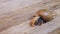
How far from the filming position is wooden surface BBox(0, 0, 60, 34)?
4.48 ft

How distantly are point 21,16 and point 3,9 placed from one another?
0.21 metres

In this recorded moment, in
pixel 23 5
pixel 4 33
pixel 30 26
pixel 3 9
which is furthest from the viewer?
pixel 23 5

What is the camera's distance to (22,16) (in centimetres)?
150

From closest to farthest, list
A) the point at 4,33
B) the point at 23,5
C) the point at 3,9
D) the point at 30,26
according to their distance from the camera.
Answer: the point at 4,33
the point at 30,26
the point at 3,9
the point at 23,5

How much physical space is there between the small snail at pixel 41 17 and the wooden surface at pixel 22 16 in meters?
0.04

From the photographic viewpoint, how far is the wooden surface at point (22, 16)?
4.48 feet

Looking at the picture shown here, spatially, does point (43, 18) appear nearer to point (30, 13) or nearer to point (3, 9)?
point (30, 13)

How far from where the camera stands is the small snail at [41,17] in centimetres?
142

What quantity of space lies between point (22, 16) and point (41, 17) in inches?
7.9

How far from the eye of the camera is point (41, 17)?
4.81 ft

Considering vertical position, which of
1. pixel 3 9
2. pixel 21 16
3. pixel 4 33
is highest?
pixel 3 9

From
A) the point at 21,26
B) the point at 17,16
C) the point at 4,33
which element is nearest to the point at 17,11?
the point at 17,16

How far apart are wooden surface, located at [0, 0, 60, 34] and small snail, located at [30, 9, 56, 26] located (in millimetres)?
43

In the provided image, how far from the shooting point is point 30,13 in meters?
1.54
